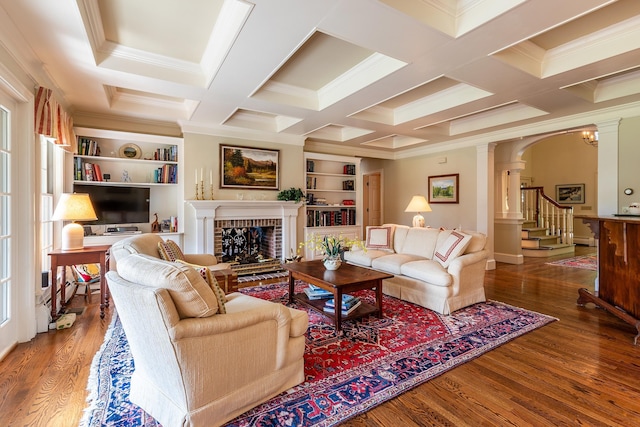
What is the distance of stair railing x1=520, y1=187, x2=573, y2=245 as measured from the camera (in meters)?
7.87

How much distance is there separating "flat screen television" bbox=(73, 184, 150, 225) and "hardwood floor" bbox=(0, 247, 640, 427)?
1741 millimetres

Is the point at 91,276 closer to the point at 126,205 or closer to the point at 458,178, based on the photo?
the point at 126,205

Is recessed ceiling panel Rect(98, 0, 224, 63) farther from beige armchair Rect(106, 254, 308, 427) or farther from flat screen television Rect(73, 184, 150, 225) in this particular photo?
flat screen television Rect(73, 184, 150, 225)

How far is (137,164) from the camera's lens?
188 inches

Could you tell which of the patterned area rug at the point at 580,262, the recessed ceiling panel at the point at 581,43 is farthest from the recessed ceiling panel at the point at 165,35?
the patterned area rug at the point at 580,262

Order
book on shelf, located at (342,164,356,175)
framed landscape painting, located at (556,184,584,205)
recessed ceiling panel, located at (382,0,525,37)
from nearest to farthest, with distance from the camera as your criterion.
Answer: recessed ceiling panel, located at (382,0,525,37) → book on shelf, located at (342,164,356,175) → framed landscape painting, located at (556,184,584,205)

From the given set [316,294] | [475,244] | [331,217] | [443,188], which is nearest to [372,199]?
[443,188]

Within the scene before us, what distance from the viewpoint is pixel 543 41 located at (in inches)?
114

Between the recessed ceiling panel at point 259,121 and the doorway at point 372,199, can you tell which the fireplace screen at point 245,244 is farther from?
the doorway at point 372,199

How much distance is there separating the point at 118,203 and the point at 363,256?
3597 mm

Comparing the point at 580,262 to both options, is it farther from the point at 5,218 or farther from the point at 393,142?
the point at 5,218

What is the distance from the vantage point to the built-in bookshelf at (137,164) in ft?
14.0

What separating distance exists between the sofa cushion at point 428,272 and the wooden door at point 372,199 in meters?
4.86

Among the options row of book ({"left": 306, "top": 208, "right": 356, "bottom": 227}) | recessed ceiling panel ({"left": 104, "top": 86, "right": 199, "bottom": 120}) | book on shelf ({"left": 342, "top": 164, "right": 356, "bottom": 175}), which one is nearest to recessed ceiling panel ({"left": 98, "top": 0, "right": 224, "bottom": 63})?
recessed ceiling panel ({"left": 104, "top": 86, "right": 199, "bottom": 120})
